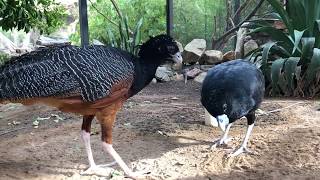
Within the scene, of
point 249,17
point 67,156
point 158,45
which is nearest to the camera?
point 158,45

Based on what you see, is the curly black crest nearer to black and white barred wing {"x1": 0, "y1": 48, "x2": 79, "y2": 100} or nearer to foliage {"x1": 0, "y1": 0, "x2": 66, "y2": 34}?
black and white barred wing {"x1": 0, "y1": 48, "x2": 79, "y2": 100}

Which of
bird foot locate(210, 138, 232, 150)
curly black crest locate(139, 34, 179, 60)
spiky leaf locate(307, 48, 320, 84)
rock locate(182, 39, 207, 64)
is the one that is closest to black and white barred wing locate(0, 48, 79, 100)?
curly black crest locate(139, 34, 179, 60)

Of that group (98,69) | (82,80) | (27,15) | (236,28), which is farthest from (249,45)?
(82,80)

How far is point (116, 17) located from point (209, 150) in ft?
23.4

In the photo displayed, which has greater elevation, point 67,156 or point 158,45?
point 158,45

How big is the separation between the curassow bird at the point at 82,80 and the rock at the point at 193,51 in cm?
541

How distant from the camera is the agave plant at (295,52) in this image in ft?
20.3

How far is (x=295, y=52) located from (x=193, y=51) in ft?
9.89

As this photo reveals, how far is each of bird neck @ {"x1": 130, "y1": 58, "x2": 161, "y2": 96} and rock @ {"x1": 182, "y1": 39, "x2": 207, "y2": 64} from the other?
212 inches

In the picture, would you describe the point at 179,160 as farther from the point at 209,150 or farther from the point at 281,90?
the point at 281,90

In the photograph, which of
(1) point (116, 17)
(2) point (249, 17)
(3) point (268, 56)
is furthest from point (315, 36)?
(1) point (116, 17)

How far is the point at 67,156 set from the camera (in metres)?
4.22

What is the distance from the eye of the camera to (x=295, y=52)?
6539mm

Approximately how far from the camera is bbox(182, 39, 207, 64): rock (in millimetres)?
9297
